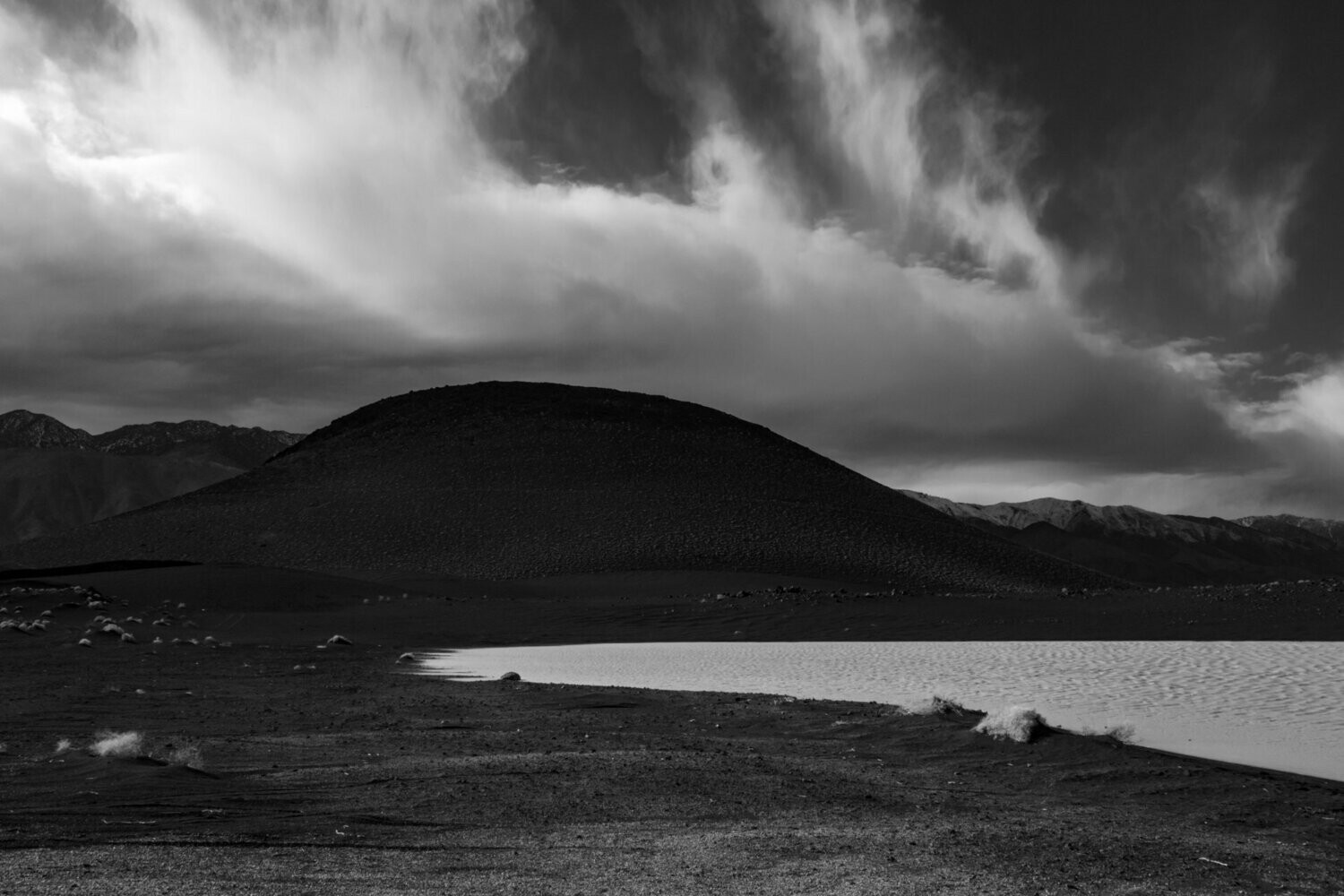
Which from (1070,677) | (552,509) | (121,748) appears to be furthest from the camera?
(552,509)

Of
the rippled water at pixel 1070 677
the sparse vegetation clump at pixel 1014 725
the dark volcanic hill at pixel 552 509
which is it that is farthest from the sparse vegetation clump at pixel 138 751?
the dark volcanic hill at pixel 552 509

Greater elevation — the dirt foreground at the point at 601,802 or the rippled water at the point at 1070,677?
the rippled water at the point at 1070,677

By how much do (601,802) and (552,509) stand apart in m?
89.7

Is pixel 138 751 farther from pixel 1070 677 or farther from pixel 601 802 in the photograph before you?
pixel 1070 677

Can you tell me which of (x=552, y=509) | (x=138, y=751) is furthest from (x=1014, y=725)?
(x=552, y=509)

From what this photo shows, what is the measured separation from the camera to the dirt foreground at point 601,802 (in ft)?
23.1

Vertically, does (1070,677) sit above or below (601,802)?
above

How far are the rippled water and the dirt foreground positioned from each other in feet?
7.76

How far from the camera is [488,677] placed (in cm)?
2347

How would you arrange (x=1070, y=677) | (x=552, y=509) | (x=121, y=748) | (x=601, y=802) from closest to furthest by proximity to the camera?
(x=601, y=802)
(x=121, y=748)
(x=1070, y=677)
(x=552, y=509)

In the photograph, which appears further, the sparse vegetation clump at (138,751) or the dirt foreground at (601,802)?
the sparse vegetation clump at (138,751)

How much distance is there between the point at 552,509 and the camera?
98.8m

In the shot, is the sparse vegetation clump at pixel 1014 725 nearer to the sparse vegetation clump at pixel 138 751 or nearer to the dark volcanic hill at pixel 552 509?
the sparse vegetation clump at pixel 138 751

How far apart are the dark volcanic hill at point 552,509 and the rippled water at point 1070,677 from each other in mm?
53644
